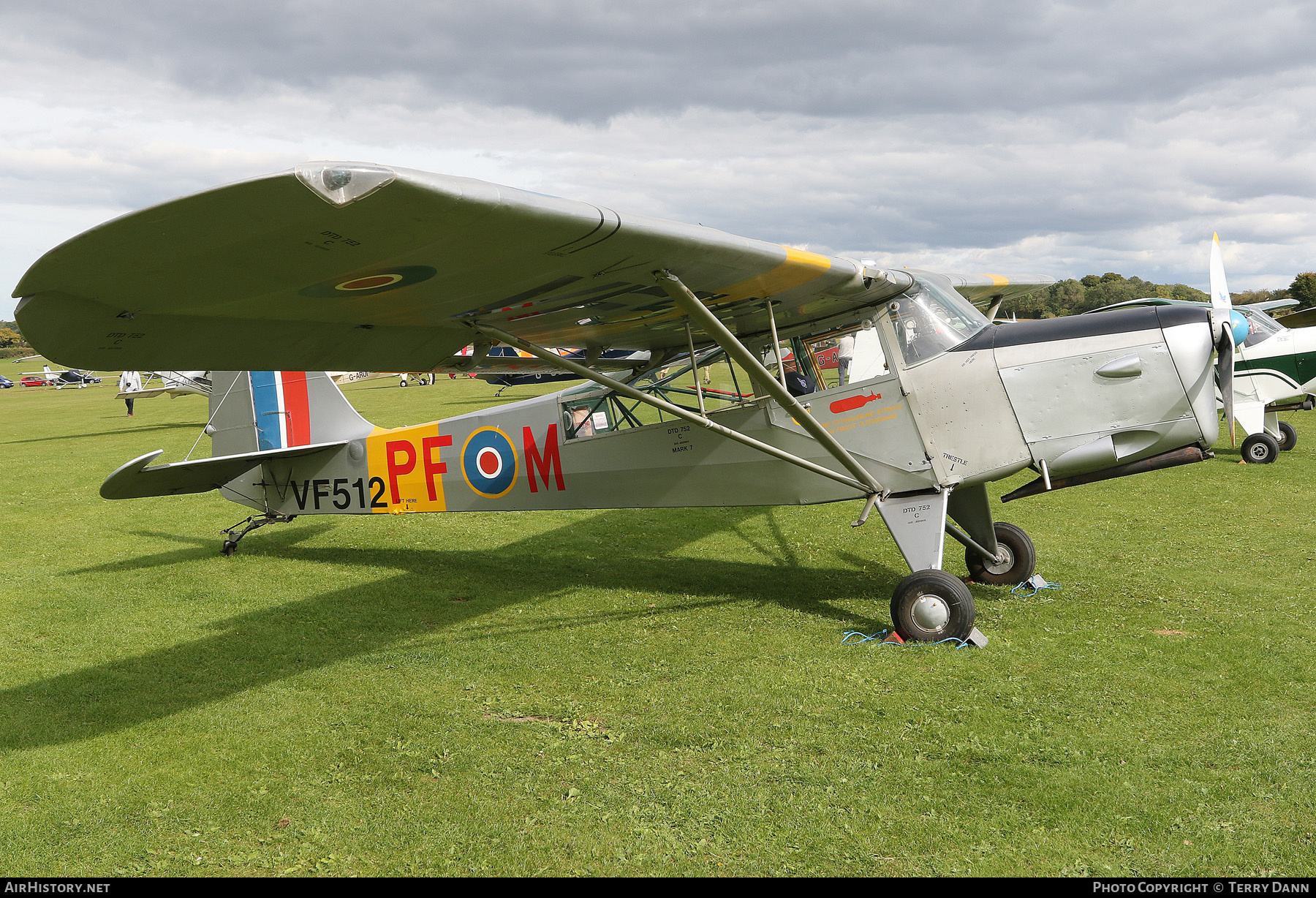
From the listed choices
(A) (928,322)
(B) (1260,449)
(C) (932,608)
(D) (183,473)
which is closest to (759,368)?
(A) (928,322)

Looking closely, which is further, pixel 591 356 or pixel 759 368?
pixel 591 356

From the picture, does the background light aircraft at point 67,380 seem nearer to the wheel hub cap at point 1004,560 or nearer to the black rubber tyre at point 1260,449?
the black rubber tyre at point 1260,449

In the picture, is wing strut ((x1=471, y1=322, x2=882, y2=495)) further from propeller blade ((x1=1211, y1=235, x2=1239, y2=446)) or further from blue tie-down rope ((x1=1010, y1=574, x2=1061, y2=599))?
propeller blade ((x1=1211, y1=235, x2=1239, y2=446))

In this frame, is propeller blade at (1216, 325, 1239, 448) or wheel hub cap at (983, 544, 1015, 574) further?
wheel hub cap at (983, 544, 1015, 574)

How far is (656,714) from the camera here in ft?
15.7

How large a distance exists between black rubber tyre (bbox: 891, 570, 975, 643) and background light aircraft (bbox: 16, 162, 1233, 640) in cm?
2

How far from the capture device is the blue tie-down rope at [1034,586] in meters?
6.87

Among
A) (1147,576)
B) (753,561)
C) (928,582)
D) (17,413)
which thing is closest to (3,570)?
(753,561)

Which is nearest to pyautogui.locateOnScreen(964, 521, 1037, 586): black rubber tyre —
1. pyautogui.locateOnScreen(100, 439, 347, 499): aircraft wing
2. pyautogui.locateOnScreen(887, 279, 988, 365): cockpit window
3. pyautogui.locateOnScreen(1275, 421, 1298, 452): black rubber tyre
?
pyautogui.locateOnScreen(887, 279, 988, 365): cockpit window

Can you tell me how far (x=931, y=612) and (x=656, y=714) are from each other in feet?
6.74

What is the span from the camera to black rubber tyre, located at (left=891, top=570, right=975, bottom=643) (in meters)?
5.55

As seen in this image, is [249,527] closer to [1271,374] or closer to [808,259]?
[808,259]

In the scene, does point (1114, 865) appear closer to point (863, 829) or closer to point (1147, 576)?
point (863, 829)

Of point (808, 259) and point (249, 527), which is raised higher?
point (808, 259)
